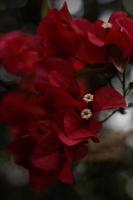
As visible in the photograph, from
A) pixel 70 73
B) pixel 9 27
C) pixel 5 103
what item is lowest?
pixel 9 27

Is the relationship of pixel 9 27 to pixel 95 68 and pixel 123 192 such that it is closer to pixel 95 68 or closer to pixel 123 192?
pixel 123 192

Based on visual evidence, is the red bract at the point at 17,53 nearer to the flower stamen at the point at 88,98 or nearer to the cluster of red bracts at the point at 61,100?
the cluster of red bracts at the point at 61,100

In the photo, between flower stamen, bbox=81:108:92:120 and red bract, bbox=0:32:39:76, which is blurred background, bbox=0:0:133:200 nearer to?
red bract, bbox=0:32:39:76

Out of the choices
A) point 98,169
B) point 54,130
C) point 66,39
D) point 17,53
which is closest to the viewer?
point 54,130

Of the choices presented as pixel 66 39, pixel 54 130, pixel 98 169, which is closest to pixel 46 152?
pixel 54 130

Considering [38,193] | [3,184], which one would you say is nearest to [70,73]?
[38,193]

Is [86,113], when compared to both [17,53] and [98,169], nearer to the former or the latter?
[17,53]
